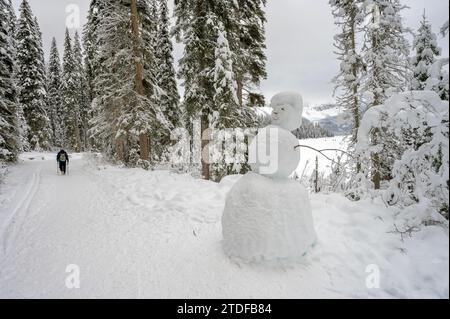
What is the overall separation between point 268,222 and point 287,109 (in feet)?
6.67

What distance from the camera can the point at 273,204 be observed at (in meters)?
4.17

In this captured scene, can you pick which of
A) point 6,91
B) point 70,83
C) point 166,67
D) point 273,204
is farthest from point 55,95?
point 273,204

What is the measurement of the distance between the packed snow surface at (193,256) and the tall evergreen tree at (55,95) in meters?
39.7

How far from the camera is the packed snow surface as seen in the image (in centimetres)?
368

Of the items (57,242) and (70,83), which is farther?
(70,83)

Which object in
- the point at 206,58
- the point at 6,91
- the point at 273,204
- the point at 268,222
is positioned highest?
the point at 206,58

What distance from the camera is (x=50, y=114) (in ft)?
142

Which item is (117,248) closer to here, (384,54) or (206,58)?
(206,58)

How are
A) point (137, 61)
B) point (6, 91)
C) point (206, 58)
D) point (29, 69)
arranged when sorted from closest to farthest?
point (206, 58) < point (137, 61) < point (6, 91) < point (29, 69)

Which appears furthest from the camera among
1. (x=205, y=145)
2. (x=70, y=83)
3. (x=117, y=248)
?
(x=70, y=83)

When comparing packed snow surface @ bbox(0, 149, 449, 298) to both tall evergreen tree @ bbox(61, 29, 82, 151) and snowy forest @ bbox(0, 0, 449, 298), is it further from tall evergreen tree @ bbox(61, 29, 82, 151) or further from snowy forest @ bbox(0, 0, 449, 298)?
tall evergreen tree @ bbox(61, 29, 82, 151)

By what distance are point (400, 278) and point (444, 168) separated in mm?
1647

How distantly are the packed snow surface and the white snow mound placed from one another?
251 mm
